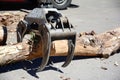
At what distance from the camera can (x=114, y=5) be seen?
11516 mm

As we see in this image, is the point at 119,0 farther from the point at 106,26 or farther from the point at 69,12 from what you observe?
the point at 106,26

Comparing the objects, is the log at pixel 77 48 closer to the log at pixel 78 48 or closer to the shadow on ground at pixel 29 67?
the log at pixel 78 48

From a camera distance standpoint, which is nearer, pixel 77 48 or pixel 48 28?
pixel 48 28

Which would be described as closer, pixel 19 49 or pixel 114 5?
pixel 19 49

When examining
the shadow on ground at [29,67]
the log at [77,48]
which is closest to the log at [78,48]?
the log at [77,48]

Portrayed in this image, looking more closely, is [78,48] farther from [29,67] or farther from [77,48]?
[29,67]

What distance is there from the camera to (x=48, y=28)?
16.2 ft

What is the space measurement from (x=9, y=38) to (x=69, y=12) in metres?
3.30

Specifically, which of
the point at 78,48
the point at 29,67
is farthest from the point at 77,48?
the point at 29,67

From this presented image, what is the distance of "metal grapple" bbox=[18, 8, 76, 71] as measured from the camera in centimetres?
499

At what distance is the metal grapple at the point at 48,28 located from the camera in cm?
499

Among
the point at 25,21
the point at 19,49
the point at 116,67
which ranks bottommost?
the point at 116,67

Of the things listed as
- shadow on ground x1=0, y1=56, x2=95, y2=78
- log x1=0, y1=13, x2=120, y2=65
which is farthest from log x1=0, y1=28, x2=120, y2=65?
shadow on ground x1=0, y1=56, x2=95, y2=78

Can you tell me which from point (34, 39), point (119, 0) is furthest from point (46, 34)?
point (119, 0)
